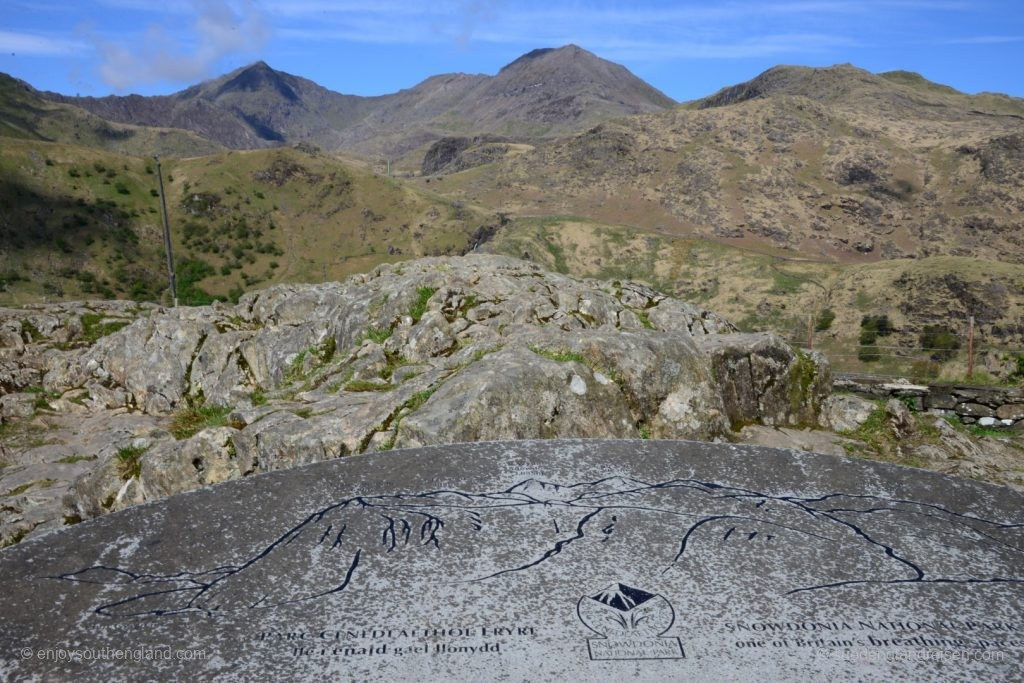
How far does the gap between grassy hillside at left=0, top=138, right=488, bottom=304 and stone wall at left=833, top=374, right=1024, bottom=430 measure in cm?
5210

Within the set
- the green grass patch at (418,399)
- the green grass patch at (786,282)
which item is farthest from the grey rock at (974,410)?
the green grass patch at (786,282)

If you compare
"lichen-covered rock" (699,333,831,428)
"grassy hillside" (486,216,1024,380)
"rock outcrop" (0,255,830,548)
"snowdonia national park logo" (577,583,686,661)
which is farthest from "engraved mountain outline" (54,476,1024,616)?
"grassy hillside" (486,216,1024,380)

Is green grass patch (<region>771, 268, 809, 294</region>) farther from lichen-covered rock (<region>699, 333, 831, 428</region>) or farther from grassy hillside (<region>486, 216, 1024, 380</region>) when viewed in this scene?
lichen-covered rock (<region>699, 333, 831, 428</region>)

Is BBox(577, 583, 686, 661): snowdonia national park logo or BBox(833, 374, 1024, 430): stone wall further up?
BBox(577, 583, 686, 661): snowdonia national park logo

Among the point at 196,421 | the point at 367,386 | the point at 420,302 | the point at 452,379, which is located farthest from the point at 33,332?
the point at 452,379

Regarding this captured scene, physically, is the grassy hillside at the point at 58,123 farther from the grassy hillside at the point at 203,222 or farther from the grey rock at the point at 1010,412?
the grey rock at the point at 1010,412

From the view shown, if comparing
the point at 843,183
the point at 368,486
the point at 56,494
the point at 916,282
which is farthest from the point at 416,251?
the point at 368,486

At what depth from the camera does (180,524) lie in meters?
3.77

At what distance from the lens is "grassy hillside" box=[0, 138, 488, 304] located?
58.6 metres

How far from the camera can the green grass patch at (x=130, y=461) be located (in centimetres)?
679

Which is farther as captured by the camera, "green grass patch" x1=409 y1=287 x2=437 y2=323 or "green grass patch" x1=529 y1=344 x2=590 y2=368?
"green grass patch" x1=409 y1=287 x2=437 y2=323

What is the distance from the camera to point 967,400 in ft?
33.2

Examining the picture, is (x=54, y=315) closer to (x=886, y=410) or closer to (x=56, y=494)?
(x=56, y=494)

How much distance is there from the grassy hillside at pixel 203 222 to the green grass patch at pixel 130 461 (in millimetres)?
48873
